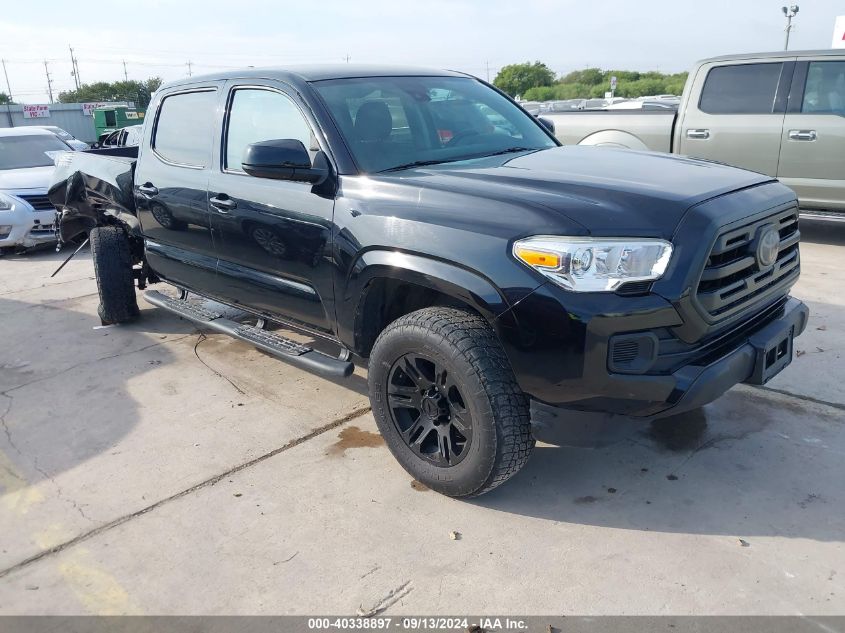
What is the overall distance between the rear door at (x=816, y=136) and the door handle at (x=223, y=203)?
5849mm

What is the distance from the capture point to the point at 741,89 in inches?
300

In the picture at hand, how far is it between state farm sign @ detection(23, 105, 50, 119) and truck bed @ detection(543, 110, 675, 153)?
3699 centimetres

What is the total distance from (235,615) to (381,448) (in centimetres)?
130

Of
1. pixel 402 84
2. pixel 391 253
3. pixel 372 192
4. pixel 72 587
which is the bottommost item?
pixel 72 587

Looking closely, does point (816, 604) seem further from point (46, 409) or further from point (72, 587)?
point (46, 409)

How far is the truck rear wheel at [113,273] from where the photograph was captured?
18.4 feet

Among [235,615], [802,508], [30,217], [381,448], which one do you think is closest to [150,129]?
[381,448]

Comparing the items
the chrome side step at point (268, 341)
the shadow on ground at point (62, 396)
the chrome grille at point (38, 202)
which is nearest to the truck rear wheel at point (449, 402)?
the chrome side step at point (268, 341)

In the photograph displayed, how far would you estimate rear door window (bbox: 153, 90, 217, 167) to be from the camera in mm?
4406

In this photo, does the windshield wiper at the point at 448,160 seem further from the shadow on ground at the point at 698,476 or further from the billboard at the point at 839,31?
the billboard at the point at 839,31

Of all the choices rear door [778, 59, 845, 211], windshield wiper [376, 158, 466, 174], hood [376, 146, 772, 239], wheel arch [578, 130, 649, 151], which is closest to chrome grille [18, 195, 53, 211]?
wheel arch [578, 130, 649, 151]

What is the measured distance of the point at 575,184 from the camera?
2.98 meters

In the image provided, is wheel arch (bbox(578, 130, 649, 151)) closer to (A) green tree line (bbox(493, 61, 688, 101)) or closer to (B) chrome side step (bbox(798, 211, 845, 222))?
(B) chrome side step (bbox(798, 211, 845, 222))

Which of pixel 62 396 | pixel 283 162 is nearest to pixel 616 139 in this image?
pixel 283 162
